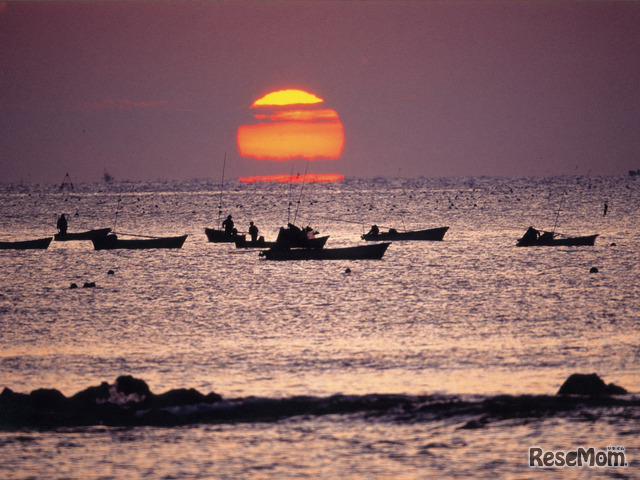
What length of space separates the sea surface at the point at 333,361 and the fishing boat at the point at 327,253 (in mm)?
888

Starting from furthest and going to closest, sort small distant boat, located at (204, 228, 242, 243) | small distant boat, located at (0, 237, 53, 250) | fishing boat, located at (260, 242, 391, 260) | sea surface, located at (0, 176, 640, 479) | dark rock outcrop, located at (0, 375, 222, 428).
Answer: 1. small distant boat, located at (0, 237, 53, 250)
2. small distant boat, located at (204, 228, 242, 243)
3. fishing boat, located at (260, 242, 391, 260)
4. dark rock outcrop, located at (0, 375, 222, 428)
5. sea surface, located at (0, 176, 640, 479)

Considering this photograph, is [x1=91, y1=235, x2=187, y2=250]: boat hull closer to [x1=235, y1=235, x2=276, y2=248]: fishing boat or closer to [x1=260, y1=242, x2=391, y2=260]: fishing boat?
[x1=235, y1=235, x2=276, y2=248]: fishing boat

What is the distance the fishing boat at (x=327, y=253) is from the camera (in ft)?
173

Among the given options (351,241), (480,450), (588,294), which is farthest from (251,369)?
(351,241)

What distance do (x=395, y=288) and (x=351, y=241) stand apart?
3307cm

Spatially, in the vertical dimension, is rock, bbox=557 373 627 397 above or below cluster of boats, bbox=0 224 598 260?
below

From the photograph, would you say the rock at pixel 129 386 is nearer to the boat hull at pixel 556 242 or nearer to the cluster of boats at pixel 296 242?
the cluster of boats at pixel 296 242

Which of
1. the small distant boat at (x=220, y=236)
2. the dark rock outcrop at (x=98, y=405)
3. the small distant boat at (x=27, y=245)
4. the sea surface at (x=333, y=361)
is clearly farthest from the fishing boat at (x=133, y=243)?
the dark rock outcrop at (x=98, y=405)

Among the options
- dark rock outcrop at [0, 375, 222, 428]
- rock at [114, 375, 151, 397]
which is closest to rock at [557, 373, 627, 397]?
dark rock outcrop at [0, 375, 222, 428]

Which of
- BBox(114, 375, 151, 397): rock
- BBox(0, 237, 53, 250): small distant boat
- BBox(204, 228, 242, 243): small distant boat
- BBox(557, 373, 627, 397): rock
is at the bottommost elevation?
BBox(114, 375, 151, 397): rock

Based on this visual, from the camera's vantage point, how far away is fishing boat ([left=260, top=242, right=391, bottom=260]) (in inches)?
2080

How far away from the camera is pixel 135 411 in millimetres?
18578

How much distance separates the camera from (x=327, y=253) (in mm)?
53344

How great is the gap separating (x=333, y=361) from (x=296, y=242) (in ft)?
93.6
